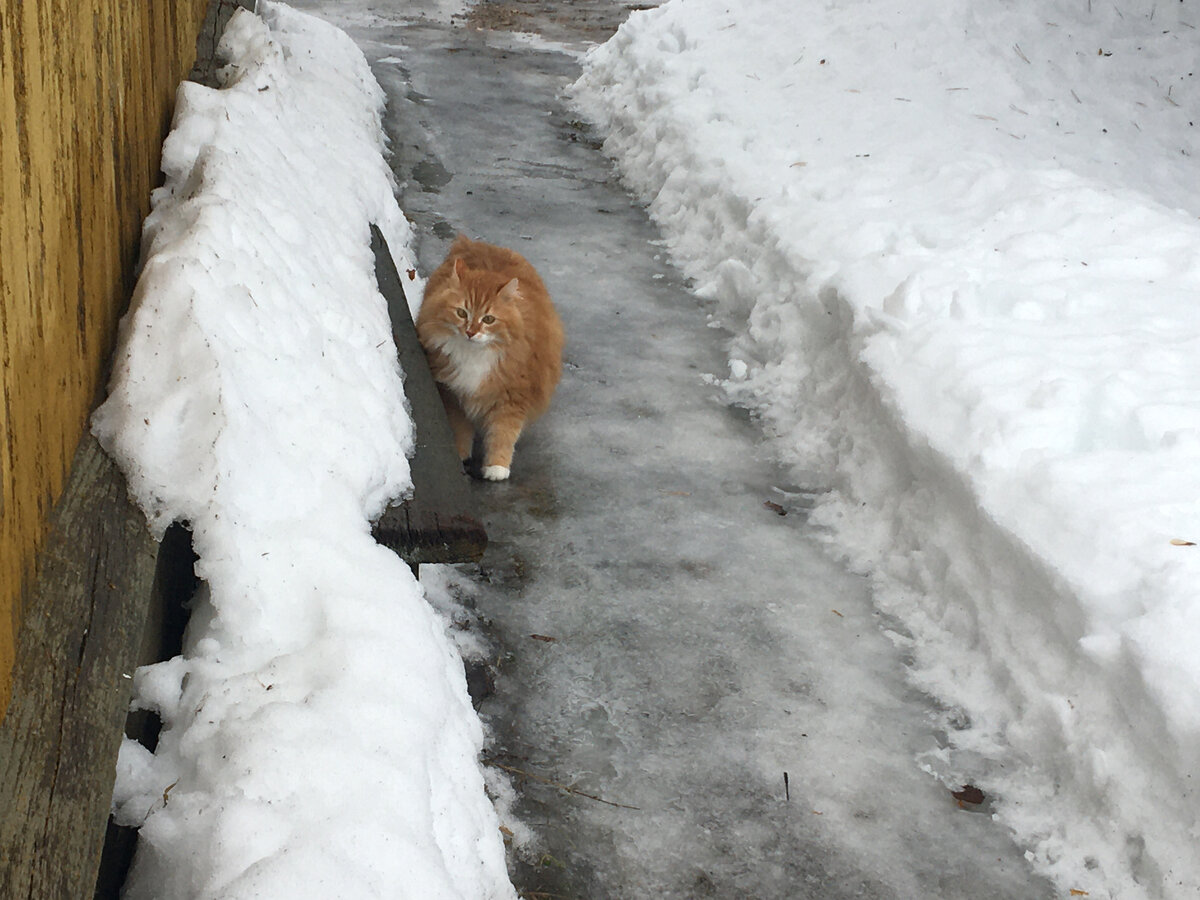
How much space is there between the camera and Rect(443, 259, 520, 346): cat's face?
452cm

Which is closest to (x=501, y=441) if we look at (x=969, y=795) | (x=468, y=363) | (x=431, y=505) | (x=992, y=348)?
(x=468, y=363)

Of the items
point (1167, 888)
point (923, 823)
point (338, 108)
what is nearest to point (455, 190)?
point (338, 108)

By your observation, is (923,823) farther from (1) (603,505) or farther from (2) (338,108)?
(2) (338,108)

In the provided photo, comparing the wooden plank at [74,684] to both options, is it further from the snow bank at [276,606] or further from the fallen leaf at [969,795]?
the fallen leaf at [969,795]

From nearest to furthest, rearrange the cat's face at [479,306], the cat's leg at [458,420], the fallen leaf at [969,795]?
the fallen leaf at [969,795], the cat's face at [479,306], the cat's leg at [458,420]

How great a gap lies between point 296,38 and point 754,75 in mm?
3673

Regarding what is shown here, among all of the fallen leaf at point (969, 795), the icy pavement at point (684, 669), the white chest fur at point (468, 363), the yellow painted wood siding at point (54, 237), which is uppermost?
the yellow painted wood siding at point (54, 237)

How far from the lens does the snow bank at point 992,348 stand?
3107mm

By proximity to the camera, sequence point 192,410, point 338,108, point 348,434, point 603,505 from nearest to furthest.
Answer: point 192,410 → point 348,434 → point 603,505 → point 338,108

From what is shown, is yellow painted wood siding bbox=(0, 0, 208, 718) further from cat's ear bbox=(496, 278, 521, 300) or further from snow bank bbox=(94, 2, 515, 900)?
cat's ear bbox=(496, 278, 521, 300)

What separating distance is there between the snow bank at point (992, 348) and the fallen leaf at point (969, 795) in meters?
0.05

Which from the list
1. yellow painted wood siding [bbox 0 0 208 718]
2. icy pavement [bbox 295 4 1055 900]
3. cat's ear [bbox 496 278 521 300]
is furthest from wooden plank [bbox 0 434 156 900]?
cat's ear [bbox 496 278 521 300]

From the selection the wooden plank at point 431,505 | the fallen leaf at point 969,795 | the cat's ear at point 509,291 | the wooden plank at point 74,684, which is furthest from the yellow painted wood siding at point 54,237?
the fallen leaf at point 969,795

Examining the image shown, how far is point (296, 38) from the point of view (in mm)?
8031
